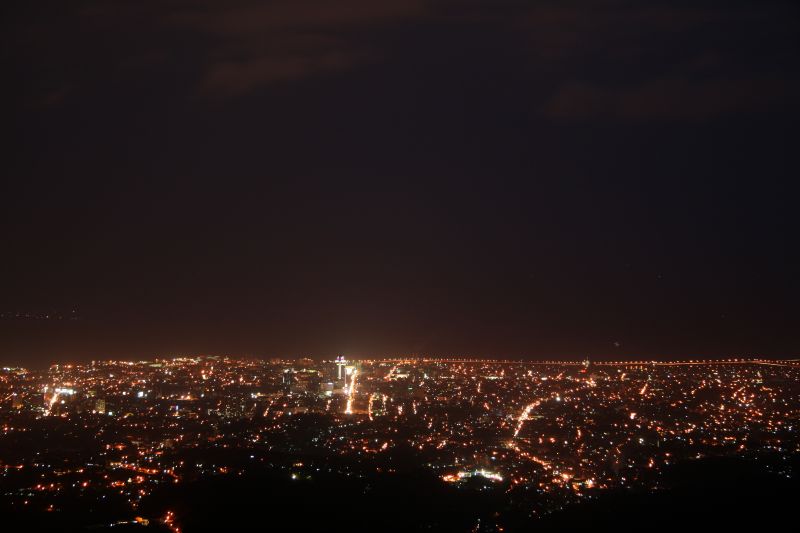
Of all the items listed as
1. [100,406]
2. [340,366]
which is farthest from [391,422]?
[340,366]

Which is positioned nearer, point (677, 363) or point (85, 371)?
point (85, 371)

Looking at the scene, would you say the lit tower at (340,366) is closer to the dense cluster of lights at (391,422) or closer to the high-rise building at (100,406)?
the dense cluster of lights at (391,422)

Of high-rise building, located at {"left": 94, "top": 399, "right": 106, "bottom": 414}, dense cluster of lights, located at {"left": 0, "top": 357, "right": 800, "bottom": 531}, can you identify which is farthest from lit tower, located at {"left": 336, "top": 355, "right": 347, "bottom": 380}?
high-rise building, located at {"left": 94, "top": 399, "right": 106, "bottom": 414}

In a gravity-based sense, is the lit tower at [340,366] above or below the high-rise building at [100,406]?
above

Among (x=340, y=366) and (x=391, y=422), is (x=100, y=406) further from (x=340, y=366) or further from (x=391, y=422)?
(x=340, y=366)

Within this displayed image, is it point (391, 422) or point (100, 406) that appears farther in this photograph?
point (100, 406)

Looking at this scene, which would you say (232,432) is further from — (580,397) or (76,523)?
(580,397)

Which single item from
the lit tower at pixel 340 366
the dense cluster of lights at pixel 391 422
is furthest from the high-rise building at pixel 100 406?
the lit tower at pixel 340 366

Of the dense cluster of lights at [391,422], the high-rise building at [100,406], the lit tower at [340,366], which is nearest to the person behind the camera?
the dense cluster of lights at [391,422]

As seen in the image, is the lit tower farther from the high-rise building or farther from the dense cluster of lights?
the high-rise building

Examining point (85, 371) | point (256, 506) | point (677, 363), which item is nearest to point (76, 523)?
point (256, 506)

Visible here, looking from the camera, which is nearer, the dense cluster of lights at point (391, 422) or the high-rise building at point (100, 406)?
the dense cluster of lights at point (391, 422)
